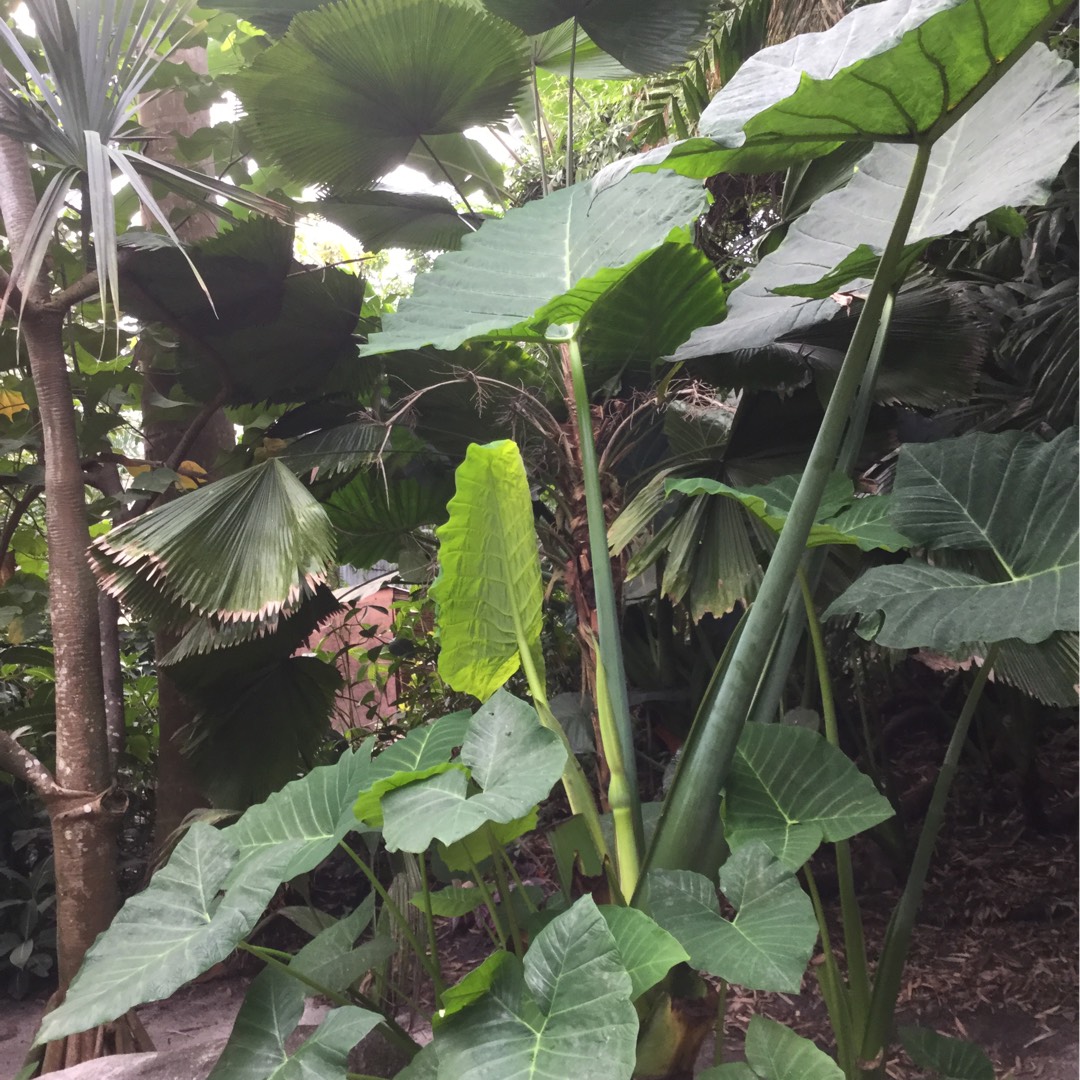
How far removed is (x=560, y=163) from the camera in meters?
2.94

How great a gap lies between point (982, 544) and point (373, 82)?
1.69m

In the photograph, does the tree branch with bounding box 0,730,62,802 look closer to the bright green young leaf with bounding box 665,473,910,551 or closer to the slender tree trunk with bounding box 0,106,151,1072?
the slender tree trunk with bounding box 0,106,151,1072

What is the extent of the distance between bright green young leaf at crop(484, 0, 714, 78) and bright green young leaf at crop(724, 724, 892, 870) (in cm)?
168

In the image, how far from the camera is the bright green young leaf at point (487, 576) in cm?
A: 118

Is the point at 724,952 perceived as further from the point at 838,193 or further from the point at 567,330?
the point at 838,193

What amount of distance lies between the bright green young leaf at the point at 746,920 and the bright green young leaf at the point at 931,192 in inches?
33.8

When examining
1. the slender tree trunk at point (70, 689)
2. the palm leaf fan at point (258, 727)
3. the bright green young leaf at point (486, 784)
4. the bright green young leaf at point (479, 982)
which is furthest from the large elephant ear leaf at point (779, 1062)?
the slender tree trunk at point (70, 689)

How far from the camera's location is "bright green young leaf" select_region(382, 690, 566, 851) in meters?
0.86

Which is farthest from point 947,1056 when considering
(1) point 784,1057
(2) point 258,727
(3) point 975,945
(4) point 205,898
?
(2) point 258,727

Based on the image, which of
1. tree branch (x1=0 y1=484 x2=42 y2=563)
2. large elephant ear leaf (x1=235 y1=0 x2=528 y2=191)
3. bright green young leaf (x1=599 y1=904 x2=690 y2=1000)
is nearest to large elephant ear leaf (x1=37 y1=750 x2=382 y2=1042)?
bright green young leaf (x1=599 y1=904 x2=690 y2=1000)

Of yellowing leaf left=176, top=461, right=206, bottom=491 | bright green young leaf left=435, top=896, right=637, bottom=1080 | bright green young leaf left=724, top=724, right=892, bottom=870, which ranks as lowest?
bright green young leaf left=435, top=896, right=637, bottom=1080

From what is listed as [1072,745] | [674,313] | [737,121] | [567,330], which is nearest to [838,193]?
[674,313]

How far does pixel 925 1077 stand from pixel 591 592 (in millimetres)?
1070

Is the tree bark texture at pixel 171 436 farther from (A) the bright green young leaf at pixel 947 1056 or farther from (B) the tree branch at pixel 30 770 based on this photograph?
(A) the bright green young leaf at pixel 947 1056
